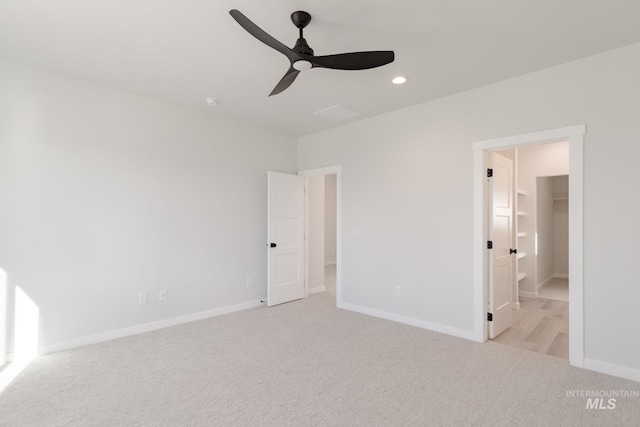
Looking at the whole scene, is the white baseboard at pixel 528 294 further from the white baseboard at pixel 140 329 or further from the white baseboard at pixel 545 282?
the white baseboard at pixel 140 329

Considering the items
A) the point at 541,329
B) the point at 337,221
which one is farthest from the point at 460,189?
the point at 541,329

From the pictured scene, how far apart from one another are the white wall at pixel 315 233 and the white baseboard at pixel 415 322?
1.13 metres

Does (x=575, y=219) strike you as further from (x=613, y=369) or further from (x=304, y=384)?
(x=304, y=384)

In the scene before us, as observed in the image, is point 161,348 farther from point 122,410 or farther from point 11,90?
point 11,90

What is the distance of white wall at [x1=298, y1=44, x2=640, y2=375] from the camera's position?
8.57 feet

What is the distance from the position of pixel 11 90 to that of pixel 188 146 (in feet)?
5.53

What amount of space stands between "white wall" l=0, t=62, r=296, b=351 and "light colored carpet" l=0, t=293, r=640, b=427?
1.88 ft

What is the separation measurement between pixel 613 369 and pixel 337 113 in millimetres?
3805

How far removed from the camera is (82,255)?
3299 mm

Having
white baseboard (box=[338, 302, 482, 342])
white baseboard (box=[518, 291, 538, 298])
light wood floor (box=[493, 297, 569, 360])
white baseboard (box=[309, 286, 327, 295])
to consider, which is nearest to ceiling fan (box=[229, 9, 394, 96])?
white baseboard (box=[338, 302, 482, 342])

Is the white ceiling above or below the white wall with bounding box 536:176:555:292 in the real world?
above

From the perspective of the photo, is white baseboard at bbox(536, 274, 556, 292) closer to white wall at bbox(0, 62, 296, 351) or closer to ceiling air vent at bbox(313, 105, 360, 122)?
ceiling air vent at bbox(313, 105, 360, 122)

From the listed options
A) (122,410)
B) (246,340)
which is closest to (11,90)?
(122,410)

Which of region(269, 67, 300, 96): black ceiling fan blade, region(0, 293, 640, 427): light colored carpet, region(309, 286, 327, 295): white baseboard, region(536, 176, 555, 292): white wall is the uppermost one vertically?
region(269, 67, 300, 96): black ceiling fan blade
